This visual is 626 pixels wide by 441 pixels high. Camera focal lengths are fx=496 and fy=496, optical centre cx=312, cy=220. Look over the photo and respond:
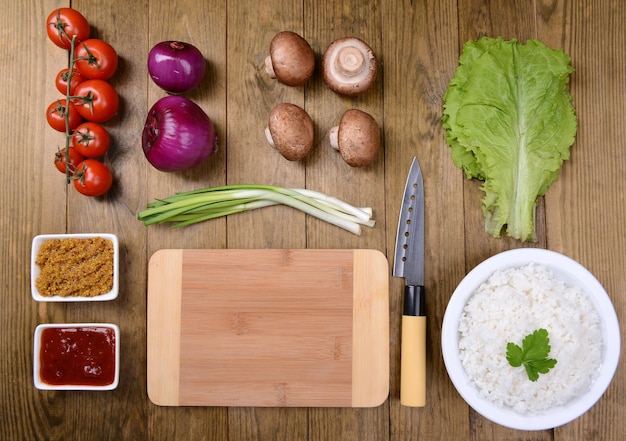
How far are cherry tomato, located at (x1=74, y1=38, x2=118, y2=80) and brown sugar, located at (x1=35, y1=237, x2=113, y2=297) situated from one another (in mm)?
435

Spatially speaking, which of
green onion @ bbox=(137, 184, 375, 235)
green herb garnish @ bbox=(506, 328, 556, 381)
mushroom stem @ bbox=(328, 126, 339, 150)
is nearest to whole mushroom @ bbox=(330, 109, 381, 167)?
mushroom stem @ bbox=(328, 126, 339, 150)

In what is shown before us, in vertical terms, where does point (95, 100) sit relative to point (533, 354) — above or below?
above

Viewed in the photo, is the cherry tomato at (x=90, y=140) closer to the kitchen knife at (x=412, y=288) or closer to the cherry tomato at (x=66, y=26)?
the cherry tomato at (x=66, y=26)

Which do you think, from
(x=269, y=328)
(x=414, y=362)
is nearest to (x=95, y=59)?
(x=269, y=328)

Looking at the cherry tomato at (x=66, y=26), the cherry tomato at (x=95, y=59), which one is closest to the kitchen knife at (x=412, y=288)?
the cherry tomato at (x=95, y=59)

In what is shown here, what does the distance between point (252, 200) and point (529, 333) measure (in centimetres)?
74

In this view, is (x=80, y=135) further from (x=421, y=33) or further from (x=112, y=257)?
(x=421, y=33)

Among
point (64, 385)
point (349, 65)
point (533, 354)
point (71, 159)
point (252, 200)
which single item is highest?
point (349, 65)

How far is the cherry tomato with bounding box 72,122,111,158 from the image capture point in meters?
1.28

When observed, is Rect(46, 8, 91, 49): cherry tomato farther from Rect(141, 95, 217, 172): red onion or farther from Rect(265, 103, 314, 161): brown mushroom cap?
Rect(265, 103, 314, 161): brown mushroom cap

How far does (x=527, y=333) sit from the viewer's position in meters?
1.10

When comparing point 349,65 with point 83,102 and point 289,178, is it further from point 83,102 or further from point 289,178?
point 83,102

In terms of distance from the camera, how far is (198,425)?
1.33 meters

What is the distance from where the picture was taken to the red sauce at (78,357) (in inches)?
A: 49.3
